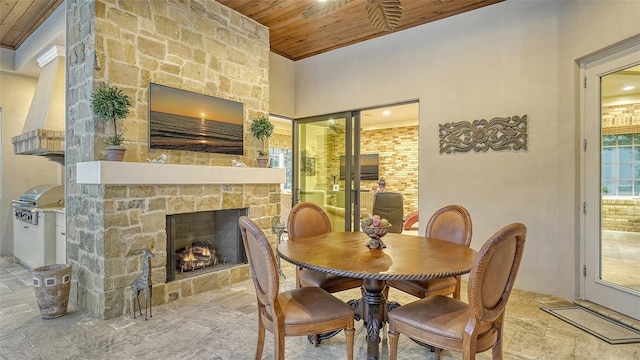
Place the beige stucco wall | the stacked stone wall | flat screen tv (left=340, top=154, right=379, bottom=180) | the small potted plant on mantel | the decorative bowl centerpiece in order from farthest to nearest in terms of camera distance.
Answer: flat screen tv (left=340, top=154, right=379, bottom=180), the small potted plant on mantel, the beige stucco wall, the stacked stone wall, the decorative bowl centerpiece

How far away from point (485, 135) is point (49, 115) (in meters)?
5.44

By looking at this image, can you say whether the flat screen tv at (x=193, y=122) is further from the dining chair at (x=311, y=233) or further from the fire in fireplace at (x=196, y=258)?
the dining chair at (x=311, y=233)

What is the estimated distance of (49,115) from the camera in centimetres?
414

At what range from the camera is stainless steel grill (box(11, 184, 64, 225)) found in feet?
13.6

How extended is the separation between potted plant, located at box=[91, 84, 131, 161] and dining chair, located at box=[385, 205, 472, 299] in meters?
2.62

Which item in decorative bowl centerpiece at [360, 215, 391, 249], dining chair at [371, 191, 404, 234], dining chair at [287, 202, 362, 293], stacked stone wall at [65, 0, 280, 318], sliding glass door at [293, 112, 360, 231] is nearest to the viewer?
decorative bowl centerpiece at [360, 215, 391, 249]

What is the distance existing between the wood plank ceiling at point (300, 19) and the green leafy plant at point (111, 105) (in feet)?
5.67

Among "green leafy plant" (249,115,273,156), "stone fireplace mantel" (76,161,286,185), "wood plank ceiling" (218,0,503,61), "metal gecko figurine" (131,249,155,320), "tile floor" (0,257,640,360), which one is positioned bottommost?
"tile floor" (0,257,640,360)

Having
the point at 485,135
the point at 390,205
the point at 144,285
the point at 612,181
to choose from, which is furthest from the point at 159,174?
the point at 390,205

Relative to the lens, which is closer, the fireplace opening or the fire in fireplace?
the fireplace opening

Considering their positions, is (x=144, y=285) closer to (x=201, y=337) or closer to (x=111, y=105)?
(x=201, y=337)

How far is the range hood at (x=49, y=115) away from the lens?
155 inches

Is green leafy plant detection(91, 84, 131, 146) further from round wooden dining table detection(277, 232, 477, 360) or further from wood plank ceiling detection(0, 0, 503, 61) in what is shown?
round wooden dining table detection(277, 232, 477, 360)

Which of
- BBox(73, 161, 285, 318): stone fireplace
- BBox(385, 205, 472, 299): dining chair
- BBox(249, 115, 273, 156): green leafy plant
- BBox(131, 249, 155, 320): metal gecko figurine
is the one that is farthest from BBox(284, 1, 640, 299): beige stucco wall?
BBox(131, 249, 155, 320): metal gecko figurine
